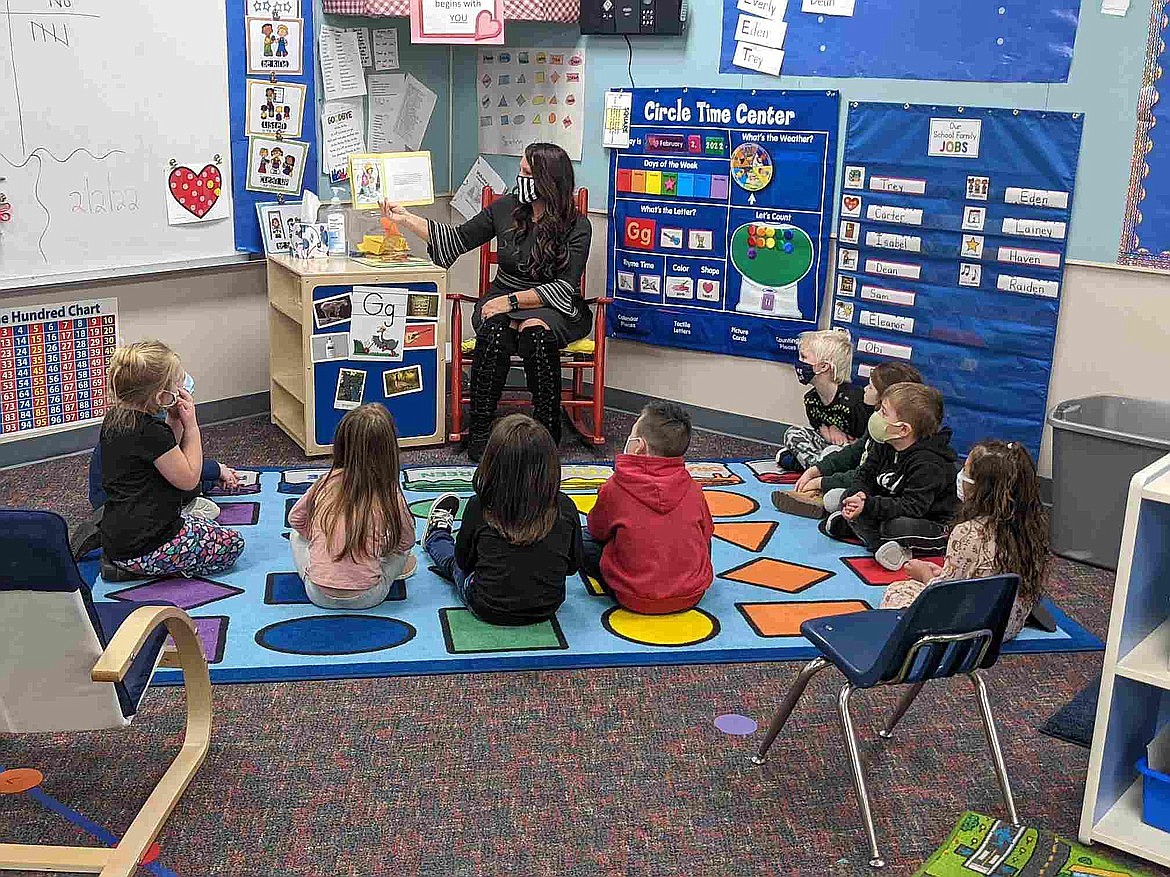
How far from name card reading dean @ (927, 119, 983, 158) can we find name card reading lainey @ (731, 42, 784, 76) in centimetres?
68

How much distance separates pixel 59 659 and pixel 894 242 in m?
3.37

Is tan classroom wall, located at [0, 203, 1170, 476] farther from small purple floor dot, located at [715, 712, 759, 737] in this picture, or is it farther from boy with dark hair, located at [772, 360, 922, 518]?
small purple floor dot, located at [715, 712, 759, 737]

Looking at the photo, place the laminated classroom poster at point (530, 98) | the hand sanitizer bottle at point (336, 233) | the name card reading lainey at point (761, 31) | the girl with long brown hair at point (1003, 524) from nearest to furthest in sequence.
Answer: the girl with long brown hair at point (1003, 524), the name card reading lainey at point (761, 31), the hand sanitizer bottle at point (336, 233), the laminated classroom poster at point (530, 98)

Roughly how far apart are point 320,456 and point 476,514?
5.49 ft

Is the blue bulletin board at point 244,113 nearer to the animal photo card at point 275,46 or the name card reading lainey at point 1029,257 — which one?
the animal photo card at point 275,46

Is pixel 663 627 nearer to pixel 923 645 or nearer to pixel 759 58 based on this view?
pixel 923 645

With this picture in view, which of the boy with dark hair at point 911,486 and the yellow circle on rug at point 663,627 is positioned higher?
the boy with dark hair at point 911,486

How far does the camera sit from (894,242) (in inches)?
181

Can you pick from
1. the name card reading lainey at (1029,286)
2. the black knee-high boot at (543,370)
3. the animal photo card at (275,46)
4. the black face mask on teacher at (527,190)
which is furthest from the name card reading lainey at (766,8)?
the animal photo card at (275,46)

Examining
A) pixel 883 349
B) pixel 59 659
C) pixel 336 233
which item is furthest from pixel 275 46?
pixel 59 659

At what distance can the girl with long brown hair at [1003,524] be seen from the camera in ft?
9.95

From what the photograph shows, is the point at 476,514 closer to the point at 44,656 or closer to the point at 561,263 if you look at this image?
the point at 44,656

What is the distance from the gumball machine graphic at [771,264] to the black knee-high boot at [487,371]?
1.01m

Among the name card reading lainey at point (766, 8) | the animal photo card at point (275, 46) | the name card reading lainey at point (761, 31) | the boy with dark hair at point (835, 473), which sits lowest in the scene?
the boy with dark hair at point (835, 473)
